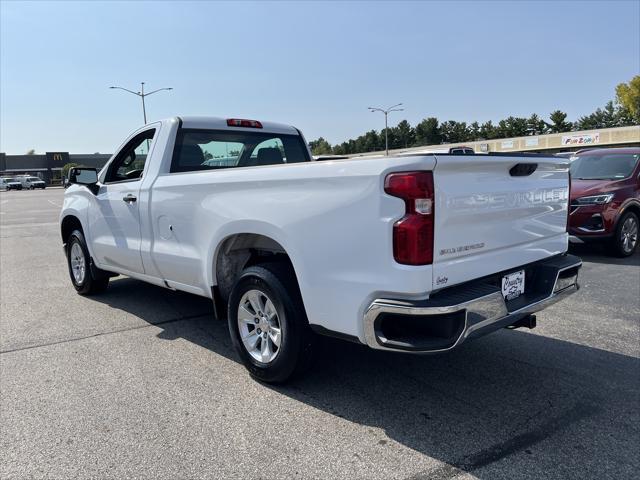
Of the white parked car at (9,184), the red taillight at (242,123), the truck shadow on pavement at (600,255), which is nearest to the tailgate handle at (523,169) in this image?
the red taillight at (242,123)

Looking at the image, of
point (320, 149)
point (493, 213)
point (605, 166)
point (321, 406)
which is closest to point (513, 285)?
point (493, 213)

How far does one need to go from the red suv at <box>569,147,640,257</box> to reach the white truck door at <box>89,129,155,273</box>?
6635 mm

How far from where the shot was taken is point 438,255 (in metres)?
2.85

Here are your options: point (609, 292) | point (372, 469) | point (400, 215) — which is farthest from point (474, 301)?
point (609, 292)

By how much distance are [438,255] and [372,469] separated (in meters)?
1.20

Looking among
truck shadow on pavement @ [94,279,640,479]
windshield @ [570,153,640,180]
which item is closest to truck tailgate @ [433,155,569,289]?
truck shadow on pavement @ [94,279,640,479]

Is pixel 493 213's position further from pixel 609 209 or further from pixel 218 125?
pixel 609 209

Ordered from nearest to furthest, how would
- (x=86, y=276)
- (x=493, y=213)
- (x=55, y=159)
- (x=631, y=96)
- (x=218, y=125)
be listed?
(x=493, y=213) < (x=218, y=125) < (x=86, y=276) < (x=631, y=96) < (x=55, y=159)

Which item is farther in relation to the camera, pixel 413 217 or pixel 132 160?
pixel 132 160

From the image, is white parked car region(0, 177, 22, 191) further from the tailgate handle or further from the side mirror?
the tailgate handle

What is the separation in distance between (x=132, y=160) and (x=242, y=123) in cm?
125

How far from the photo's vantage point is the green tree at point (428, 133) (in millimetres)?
95250

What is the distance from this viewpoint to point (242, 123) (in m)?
5.38

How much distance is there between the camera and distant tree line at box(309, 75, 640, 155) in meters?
82.3
